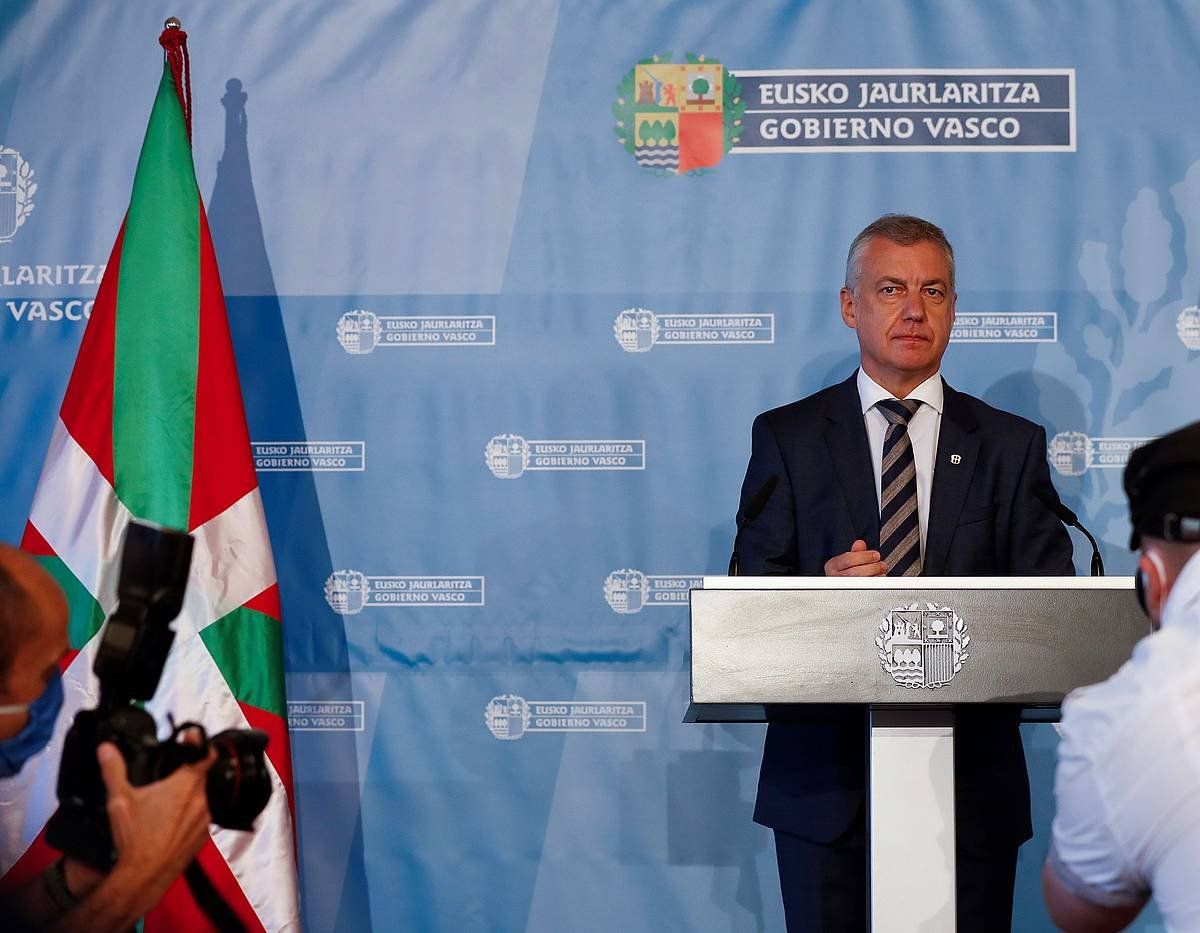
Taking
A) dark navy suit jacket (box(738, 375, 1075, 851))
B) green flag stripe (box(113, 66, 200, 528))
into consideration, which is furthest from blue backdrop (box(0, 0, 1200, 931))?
dark navy suit jacket (box(738, 375, 1075, 851))

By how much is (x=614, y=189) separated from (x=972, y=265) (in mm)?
1123

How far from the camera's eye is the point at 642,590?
171 inches

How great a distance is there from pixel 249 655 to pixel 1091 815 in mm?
2585

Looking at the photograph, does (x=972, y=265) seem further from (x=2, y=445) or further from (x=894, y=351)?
(x=2, y=445)

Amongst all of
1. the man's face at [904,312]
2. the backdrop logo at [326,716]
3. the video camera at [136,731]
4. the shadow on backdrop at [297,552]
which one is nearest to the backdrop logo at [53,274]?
the shadow on backdrop at [297,552]

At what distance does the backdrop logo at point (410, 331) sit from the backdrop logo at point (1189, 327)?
6.81ft

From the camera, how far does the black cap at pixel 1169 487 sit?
5.75 feet

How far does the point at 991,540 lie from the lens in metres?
3.17

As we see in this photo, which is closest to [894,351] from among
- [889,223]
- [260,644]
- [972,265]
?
[889,223]

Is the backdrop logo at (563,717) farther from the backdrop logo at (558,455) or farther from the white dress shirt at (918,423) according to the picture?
the white dress shirt at (918,423)

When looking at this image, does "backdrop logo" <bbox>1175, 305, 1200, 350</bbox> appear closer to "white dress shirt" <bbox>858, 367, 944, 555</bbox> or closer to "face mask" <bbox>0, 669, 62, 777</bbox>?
"white dress shirt" <bbox>858, 367, 944, 555</bbox>

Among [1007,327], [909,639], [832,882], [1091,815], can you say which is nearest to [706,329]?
[1007,327]

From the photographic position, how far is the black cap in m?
1.75

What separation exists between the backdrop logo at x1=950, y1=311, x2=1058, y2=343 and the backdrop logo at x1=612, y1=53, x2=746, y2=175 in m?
0.92
